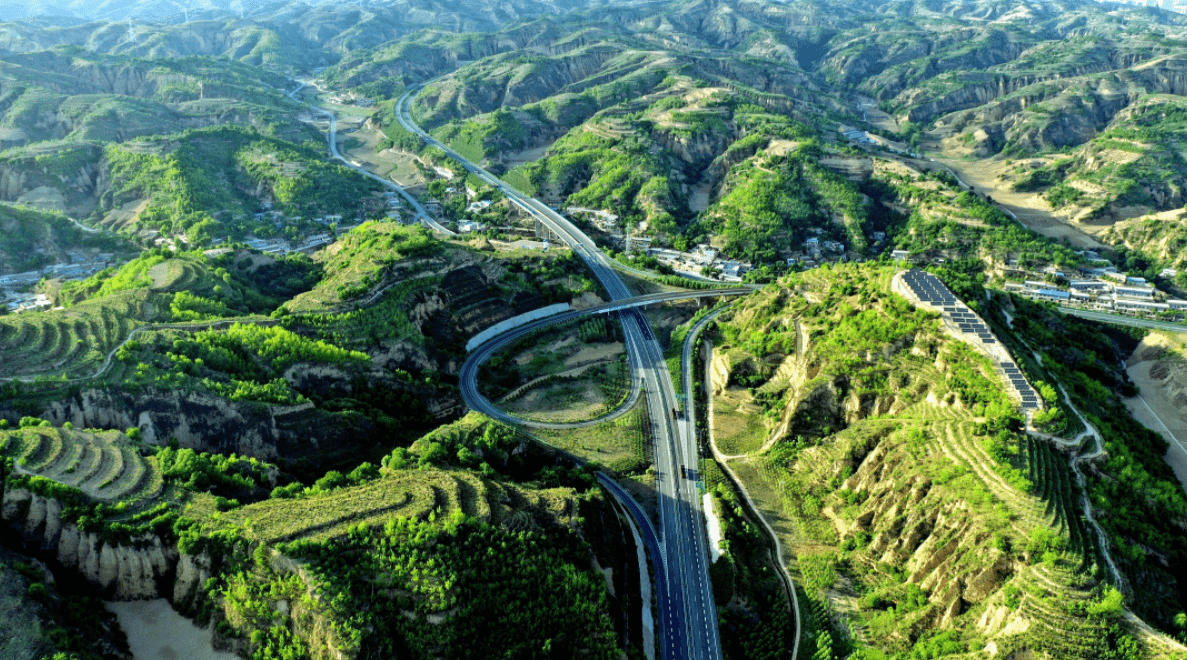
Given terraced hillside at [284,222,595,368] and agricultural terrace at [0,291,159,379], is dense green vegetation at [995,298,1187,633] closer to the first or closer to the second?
terraced hillside at [284,222,595,368]

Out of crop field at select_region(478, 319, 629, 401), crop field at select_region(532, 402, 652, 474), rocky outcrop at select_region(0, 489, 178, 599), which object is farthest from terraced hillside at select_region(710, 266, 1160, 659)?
rocky outcrop at select_region(0, 489, 178, 599)

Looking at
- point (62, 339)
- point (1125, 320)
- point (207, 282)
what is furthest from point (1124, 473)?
point (207, 282)

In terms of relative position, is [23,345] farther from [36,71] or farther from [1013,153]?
[1013,153]

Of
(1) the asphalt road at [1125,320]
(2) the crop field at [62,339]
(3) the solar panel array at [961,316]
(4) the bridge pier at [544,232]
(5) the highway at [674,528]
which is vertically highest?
(3) the solar panel array at [961,316]

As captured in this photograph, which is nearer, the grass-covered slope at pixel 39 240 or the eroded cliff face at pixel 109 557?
the eroded cliff face at pixel 109 557

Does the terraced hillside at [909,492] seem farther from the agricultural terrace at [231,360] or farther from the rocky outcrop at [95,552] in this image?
the rocky outcrop at [95,552]

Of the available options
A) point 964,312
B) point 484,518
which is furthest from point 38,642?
point 964,312

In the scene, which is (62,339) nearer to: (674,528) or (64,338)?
(64,338)

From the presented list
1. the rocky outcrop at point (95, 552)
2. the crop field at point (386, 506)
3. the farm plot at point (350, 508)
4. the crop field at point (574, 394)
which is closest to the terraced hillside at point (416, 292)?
the crop field at point (574, 394)
